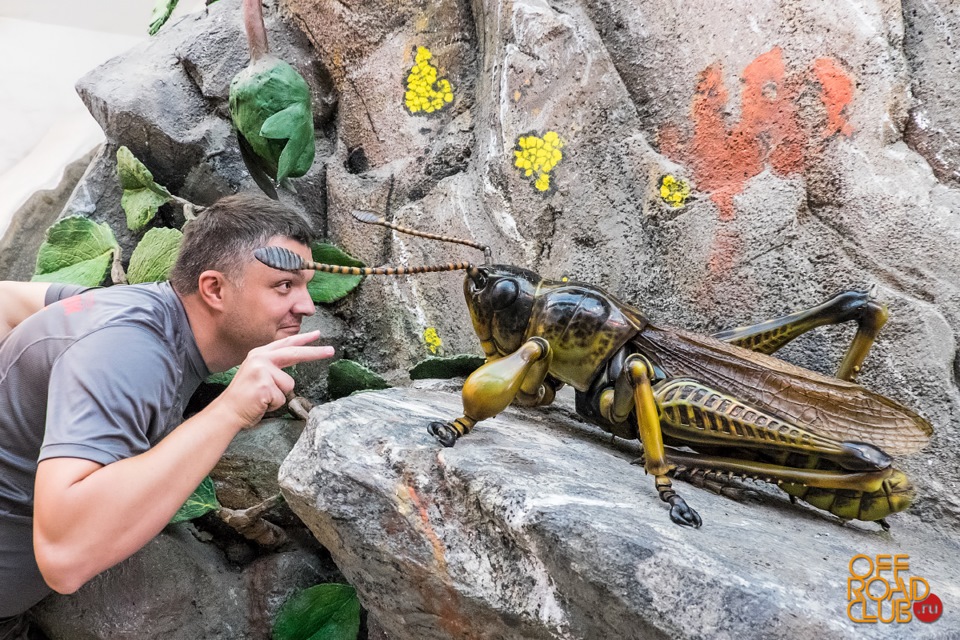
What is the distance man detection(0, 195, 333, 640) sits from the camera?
91cm

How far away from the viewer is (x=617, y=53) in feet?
5.32

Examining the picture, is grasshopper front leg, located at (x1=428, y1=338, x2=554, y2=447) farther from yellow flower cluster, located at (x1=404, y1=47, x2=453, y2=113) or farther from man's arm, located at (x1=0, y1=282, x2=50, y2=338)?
yellow flower cluster, located at (x1=404, y1=47, x2=453, y2=113)

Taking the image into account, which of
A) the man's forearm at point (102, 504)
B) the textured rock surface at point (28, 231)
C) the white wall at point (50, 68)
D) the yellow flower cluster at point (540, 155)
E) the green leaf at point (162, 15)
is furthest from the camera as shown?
the white wall at point (50, 68)

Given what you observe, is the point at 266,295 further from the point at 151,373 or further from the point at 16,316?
the point at 16,316

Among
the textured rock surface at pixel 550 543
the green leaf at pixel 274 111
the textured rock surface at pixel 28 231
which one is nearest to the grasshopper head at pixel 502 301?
the textured rock surface at pixel 550 543

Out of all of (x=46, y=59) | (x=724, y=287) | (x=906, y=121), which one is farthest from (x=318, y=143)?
(x=46, y=59)

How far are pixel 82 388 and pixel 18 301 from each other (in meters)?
0.57

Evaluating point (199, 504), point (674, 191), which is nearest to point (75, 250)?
point (199, 504)

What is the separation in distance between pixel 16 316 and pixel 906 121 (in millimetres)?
1800

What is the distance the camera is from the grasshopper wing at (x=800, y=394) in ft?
3.53

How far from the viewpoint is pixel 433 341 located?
1.81m

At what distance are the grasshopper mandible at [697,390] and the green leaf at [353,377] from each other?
1.73 ft

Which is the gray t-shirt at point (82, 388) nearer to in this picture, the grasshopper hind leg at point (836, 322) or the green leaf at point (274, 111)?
the green leaf at point (274, 111)

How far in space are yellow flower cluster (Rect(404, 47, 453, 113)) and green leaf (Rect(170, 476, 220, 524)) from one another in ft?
3.73
